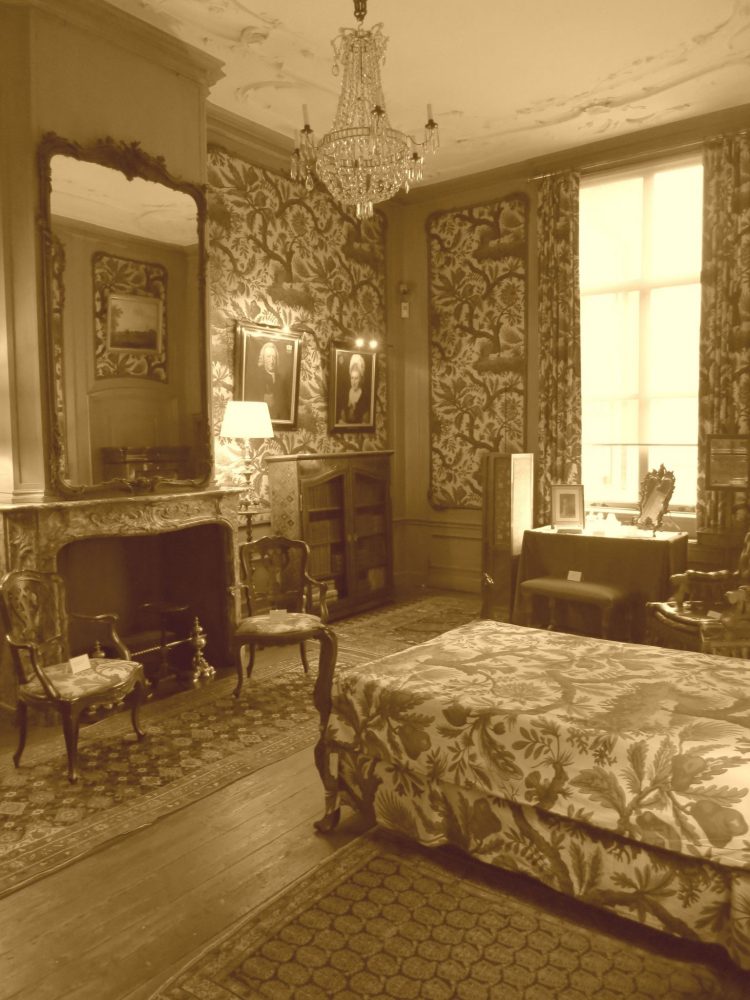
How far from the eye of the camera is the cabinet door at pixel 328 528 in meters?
5.30

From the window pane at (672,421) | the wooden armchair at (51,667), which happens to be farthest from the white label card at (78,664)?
the window pane at (672,421)

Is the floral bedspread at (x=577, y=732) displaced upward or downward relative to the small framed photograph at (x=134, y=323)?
downward

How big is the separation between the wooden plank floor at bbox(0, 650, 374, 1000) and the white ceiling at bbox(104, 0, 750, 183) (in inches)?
144

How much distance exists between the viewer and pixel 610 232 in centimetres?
560

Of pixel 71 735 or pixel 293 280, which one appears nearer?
A: pixel 71 735

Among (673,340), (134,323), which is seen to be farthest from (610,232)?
(134,323)

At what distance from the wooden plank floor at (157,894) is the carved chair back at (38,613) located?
1.19 meters

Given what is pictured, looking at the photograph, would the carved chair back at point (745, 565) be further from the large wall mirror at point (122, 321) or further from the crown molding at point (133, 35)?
the crown molding at point (133, 35)

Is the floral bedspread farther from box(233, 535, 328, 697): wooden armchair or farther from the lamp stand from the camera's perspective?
the lamp stand

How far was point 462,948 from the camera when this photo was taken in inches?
77.5

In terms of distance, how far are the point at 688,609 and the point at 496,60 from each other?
3.27 meters

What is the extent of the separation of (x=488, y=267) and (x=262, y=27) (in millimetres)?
2748

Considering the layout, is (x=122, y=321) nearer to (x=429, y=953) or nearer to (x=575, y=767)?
(x=575, y=767)

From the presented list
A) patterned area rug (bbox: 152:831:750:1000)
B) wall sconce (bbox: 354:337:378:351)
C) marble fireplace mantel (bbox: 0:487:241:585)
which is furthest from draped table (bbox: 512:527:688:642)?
patterned area rug (bbox: 152:831:750:1000)
